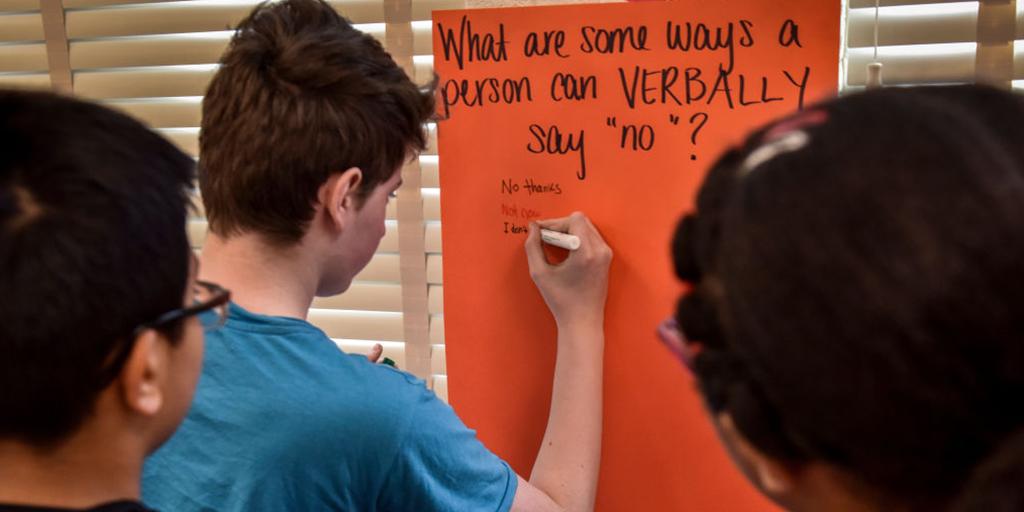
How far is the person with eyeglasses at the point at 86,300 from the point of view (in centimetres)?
52

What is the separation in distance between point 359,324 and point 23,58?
684mm

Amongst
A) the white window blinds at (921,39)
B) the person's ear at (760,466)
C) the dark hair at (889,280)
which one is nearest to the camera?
the dark hair at (889,280)

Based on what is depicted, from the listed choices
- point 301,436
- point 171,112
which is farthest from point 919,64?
point 171,112

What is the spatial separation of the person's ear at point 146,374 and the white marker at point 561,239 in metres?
0.48

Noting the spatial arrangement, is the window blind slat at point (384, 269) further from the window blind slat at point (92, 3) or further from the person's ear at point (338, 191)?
the window blind slat at point (92, 3)

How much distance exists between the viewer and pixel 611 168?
38.0 inches

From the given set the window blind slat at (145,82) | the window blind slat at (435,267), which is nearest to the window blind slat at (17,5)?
the window blind slat at (145,82)

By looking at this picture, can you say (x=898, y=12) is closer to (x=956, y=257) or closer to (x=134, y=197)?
(x=956, y=257)

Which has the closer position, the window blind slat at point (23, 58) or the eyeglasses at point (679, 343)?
the eyeglasses at point (679, 343)

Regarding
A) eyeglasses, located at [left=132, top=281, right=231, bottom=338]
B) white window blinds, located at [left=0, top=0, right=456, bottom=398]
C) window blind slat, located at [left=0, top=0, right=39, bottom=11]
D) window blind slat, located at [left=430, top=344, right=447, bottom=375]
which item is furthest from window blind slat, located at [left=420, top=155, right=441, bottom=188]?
window blind slat, located at [left=0, top=0, right=39, bottom=11]

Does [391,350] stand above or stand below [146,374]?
below

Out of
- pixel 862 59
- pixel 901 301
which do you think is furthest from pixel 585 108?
pixel 901 301

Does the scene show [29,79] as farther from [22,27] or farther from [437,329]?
[437,329]

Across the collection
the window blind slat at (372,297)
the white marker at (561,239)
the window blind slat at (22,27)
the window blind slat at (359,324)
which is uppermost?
the window blind slat at (22,27)
